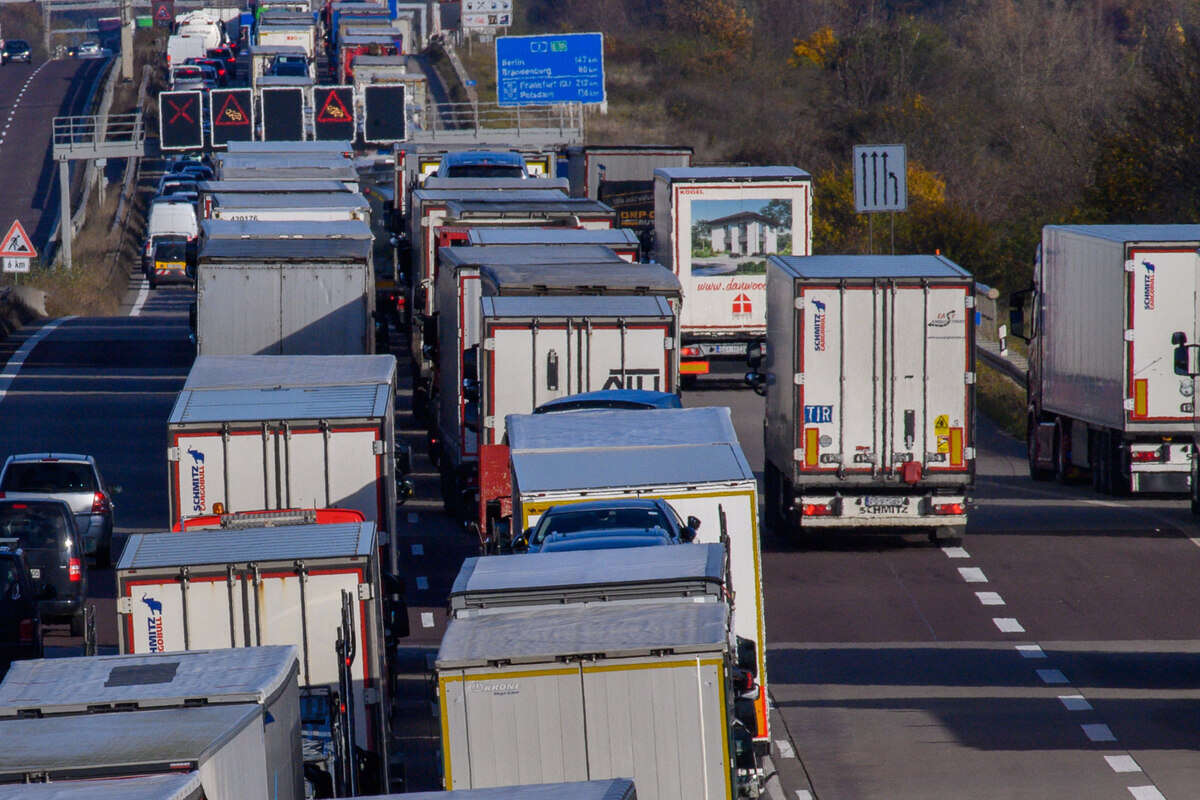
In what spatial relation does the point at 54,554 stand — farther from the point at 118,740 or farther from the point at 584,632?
the point at 118,740

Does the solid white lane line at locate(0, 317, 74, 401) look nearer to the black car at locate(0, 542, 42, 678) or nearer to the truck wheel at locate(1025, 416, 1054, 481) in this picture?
the truck wheel at locate(1025, 416, 1054, 481)

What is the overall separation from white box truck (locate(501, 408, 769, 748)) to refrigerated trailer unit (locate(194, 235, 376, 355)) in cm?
981

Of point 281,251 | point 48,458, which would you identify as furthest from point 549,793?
point 281,251

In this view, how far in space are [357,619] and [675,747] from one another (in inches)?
156

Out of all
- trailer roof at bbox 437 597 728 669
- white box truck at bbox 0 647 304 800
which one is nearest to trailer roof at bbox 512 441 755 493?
trailer roof at bbox 437 597 728 669

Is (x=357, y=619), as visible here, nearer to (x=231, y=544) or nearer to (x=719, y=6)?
(x=231, y=544)

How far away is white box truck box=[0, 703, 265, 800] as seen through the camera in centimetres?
841

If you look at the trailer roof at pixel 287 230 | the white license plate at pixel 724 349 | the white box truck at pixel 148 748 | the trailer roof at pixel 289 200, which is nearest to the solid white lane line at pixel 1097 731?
the white box truck at pixel 148 748

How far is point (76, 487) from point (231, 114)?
45.7m

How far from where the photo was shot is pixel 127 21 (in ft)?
393

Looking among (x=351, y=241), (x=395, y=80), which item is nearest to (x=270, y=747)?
(x=351, y=241)

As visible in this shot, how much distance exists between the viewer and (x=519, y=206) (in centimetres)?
3306

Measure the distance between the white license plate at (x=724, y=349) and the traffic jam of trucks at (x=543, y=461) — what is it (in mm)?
51

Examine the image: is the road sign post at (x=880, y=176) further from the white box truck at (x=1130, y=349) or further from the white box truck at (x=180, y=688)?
the white box truck at (x=180, y=688)
